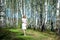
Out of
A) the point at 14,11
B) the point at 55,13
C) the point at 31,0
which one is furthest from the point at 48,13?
the point at 14,11

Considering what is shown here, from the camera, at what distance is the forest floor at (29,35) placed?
4.19 meters

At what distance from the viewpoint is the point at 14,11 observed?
4.34 meters

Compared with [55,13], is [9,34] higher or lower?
lower

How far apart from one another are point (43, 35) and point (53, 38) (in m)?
0.22

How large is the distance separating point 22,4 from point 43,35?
80cm

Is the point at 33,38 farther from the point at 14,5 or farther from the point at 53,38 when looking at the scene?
the point at 14,5

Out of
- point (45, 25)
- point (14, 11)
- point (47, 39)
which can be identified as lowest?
point (47, 39)

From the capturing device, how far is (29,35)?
13.9 feet

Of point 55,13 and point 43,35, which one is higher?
point 55,13

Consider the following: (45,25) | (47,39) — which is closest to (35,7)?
(45,25)

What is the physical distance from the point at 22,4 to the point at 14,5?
0.17 metres

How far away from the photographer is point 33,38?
420 cm

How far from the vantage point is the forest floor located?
4.19 m

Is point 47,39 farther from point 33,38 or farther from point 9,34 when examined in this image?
point 9,34
